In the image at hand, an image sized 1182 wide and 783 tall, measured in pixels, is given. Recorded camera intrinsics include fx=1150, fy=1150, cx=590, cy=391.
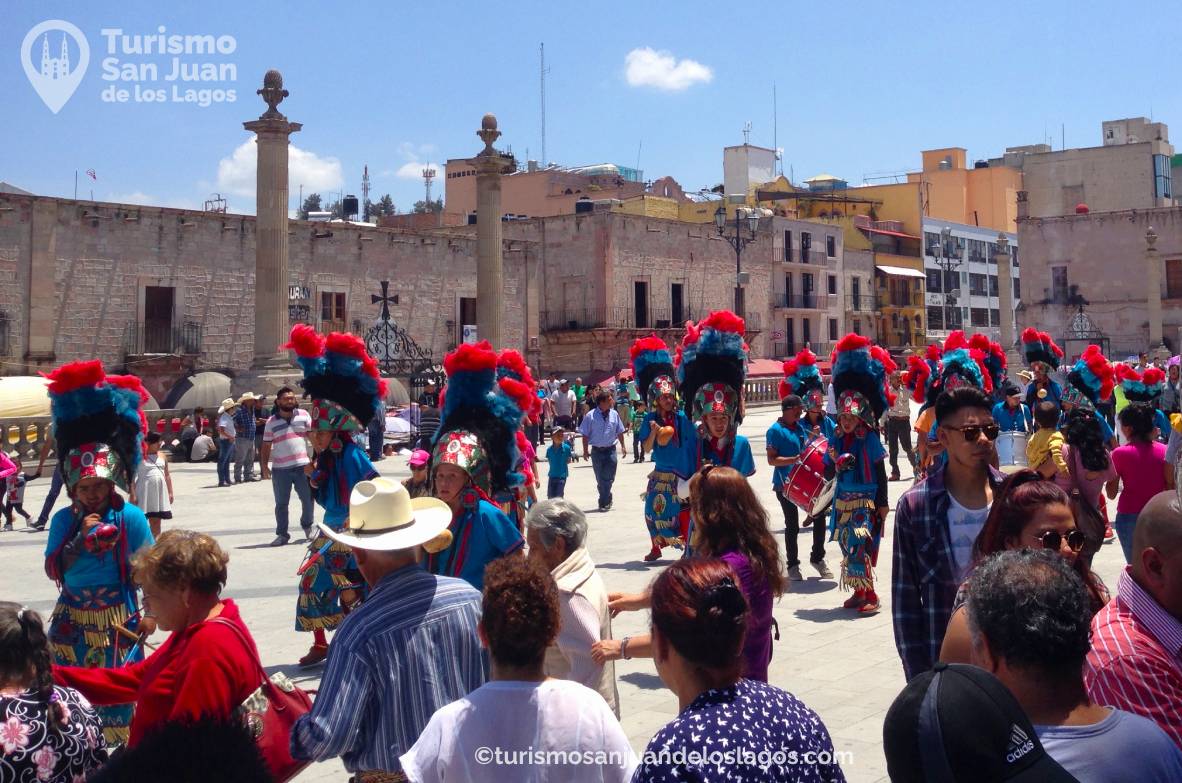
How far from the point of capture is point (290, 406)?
13.6 meters

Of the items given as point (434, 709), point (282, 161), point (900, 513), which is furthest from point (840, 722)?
point (282, 161)

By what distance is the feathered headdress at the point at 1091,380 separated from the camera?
1376 centimetres

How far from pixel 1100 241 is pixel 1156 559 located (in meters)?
52.1

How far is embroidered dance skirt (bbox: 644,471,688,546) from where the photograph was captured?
32.7 feet

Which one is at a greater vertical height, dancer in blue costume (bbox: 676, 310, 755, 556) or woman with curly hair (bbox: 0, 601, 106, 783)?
dancer in blue costume (bbox: 676, 310, 755, 556)

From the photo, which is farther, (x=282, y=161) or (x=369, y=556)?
(x=282, y=161)

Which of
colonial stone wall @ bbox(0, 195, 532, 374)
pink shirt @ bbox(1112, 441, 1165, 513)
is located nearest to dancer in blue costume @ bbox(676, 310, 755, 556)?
pink shirt @ bbox(1112, 441, 1165, 513)

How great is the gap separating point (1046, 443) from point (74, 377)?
721 centimetres

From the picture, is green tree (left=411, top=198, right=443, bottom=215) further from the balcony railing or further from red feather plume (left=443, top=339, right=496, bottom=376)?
red feather plume (left=443, top=339, right=496, bottom=376)

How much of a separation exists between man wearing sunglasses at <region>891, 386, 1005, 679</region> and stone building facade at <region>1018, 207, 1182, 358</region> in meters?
47.2

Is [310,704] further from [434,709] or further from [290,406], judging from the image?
[290,406]

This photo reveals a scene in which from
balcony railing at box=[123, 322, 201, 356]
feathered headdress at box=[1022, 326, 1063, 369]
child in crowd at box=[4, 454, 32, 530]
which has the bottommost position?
child in crowd at box=[4, 454, 32, 530]

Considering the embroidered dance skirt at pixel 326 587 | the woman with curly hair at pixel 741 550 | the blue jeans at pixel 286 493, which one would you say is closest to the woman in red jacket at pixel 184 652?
the woman with curly hair at pixel 741 550

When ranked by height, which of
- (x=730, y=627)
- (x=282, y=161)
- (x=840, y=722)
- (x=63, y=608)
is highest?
(x=282, y=161)
